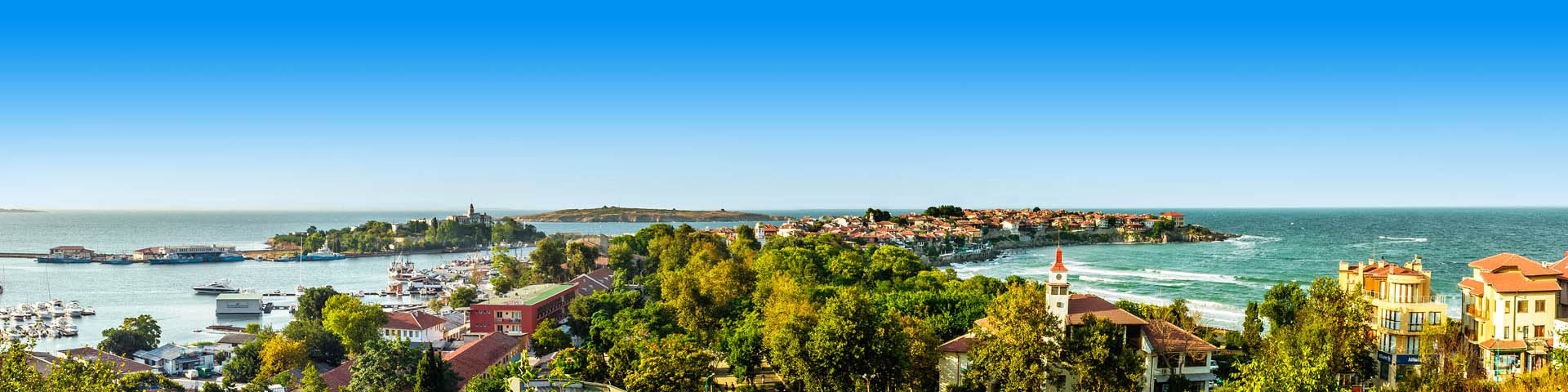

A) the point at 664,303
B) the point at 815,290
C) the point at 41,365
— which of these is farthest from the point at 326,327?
the point at 815,290

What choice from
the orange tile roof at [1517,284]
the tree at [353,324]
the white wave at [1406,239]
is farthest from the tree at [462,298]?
the white wave at [1406,239]

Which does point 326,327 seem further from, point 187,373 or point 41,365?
point 41,365

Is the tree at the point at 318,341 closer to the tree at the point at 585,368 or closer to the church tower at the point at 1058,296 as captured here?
the tree at the point at 585,368

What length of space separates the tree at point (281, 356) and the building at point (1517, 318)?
95.0ft

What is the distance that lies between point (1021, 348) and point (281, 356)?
2025 centimetres

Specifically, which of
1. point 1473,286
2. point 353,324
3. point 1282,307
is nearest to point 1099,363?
point 1282,307

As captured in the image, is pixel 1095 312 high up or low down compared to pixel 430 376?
up

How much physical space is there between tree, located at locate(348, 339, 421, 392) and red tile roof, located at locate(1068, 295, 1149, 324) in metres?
14.8

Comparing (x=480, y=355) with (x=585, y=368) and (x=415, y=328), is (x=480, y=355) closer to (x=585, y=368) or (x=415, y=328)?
(x=585, y=368)

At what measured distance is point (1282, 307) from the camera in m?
22.2

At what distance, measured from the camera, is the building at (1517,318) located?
57.9 feet

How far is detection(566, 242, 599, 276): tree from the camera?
49062mm

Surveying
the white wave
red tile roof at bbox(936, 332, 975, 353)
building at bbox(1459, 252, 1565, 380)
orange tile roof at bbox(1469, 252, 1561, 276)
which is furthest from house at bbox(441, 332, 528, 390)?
the white wave

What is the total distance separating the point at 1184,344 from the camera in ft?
57.8
